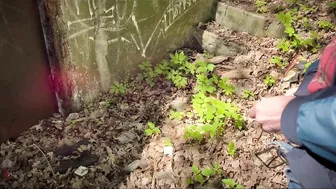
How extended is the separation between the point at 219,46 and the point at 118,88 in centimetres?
140

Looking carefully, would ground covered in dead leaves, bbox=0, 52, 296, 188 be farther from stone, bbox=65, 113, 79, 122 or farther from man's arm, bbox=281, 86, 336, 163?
man's arm, bbox=281, 86, 336, 163

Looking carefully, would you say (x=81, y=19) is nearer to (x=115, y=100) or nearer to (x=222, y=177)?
(x=115, y=100)

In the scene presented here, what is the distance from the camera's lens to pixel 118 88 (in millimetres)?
3842

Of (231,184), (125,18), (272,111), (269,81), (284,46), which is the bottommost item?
(231,184)

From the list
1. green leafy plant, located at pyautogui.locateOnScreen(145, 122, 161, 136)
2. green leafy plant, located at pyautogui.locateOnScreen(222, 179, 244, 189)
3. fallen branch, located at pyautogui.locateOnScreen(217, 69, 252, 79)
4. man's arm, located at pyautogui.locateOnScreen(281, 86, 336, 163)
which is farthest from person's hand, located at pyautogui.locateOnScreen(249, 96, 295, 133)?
fallen branch, located at pyautogui.locateOnScreen(217, 69, 252, 79)

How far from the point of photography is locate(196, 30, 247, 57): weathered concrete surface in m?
4.18

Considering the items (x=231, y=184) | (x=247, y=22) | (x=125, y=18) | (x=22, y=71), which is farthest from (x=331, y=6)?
(x=22, y=71)

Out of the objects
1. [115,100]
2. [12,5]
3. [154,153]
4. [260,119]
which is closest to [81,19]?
[12,5]

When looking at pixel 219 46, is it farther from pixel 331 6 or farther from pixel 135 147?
pixel 135 147

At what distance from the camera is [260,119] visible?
5.67ft

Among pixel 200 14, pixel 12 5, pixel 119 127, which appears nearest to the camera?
pixel 12 5

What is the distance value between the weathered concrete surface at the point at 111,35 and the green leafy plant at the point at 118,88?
0.20 feet

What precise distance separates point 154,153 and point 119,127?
19.8 inches

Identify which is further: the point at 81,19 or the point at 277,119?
the point at 81,19
